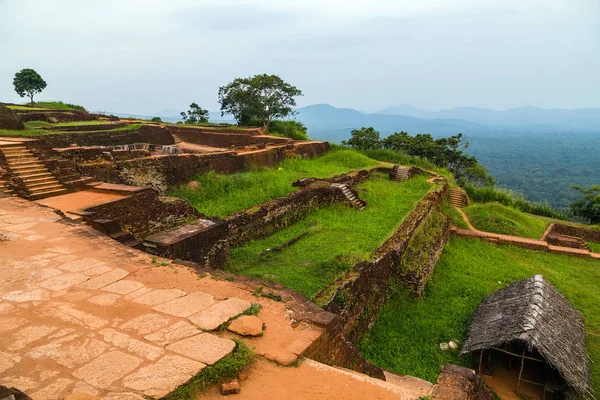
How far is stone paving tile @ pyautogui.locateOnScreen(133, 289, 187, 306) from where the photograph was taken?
3.95 metres

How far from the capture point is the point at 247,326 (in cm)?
356

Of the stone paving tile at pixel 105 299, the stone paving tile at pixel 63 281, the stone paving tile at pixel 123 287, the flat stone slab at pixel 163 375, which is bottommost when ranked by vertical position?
the flat stone slab at pixel 163 375

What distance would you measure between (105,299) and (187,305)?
88cm

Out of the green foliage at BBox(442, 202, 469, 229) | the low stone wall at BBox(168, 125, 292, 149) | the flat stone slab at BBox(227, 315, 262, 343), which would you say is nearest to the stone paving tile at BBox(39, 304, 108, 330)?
the flat stone slab at BBox(227, 315, 262, 343)

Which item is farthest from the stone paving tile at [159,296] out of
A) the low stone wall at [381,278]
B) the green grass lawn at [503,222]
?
the green grass lawn at [503,222]

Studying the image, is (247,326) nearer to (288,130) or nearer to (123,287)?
(123,287)

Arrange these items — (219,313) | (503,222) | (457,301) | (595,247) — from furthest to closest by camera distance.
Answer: (595,247) < (503,222) < (457,301) < (219,313)

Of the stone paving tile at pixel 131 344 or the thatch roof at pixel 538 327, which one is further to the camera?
the thatch roof at pixel 538 327

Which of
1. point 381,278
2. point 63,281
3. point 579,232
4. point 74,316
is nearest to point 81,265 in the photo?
point 63,281

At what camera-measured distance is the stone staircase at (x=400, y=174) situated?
19.4m

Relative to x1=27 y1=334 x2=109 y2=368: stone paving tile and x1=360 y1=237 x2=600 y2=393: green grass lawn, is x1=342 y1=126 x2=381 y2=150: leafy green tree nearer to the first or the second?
x1=360 y1=237 x2=600 y2=393: green grass lawn

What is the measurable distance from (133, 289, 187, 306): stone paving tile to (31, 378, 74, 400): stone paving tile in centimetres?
121

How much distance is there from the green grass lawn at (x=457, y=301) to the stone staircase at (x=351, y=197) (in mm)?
3258

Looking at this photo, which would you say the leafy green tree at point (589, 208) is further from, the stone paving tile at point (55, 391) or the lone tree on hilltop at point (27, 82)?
the lone tree on hilltop at point (27, 82)
